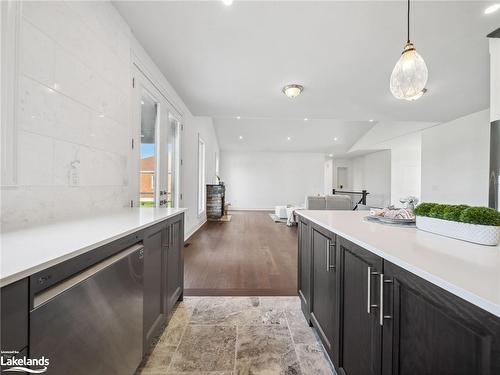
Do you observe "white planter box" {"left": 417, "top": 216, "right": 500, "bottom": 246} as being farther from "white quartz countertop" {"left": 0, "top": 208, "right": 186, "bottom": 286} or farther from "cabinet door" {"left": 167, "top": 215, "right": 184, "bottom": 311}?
"cabinet door" {"left": 167, "top": 215, "right": 184, "bottom": 311}

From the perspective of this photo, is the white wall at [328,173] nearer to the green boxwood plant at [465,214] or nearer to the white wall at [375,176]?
the white wall at [375,176]

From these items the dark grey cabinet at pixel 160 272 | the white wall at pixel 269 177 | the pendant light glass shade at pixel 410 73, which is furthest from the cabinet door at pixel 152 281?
the white wall at pixel 269 177

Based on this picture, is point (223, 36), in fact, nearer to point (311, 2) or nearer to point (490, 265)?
point (311, 2)

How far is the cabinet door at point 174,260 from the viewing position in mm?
1656

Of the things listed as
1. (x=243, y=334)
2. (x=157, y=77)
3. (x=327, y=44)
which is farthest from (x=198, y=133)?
(x=243, y=334)

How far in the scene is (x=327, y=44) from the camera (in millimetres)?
2379

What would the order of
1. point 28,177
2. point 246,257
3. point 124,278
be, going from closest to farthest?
1. point 124,278
2. point 28,177
3. point 246,257

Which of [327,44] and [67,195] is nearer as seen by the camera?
[67,195]

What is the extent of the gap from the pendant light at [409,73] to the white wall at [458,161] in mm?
4575

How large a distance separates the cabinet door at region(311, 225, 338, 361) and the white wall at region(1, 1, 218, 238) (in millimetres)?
1652

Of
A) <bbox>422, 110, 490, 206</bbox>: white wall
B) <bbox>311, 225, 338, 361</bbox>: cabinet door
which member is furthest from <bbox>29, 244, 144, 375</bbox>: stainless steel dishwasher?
<bbox>422, 110, 490, 206</bbox>: white wall

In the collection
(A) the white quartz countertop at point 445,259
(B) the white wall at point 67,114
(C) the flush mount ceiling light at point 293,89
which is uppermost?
(C) the flush mount ceiling light at point 293,89

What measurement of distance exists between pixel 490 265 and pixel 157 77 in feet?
11.0

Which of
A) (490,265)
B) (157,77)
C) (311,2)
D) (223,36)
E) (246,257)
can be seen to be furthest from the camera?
(246,257)
